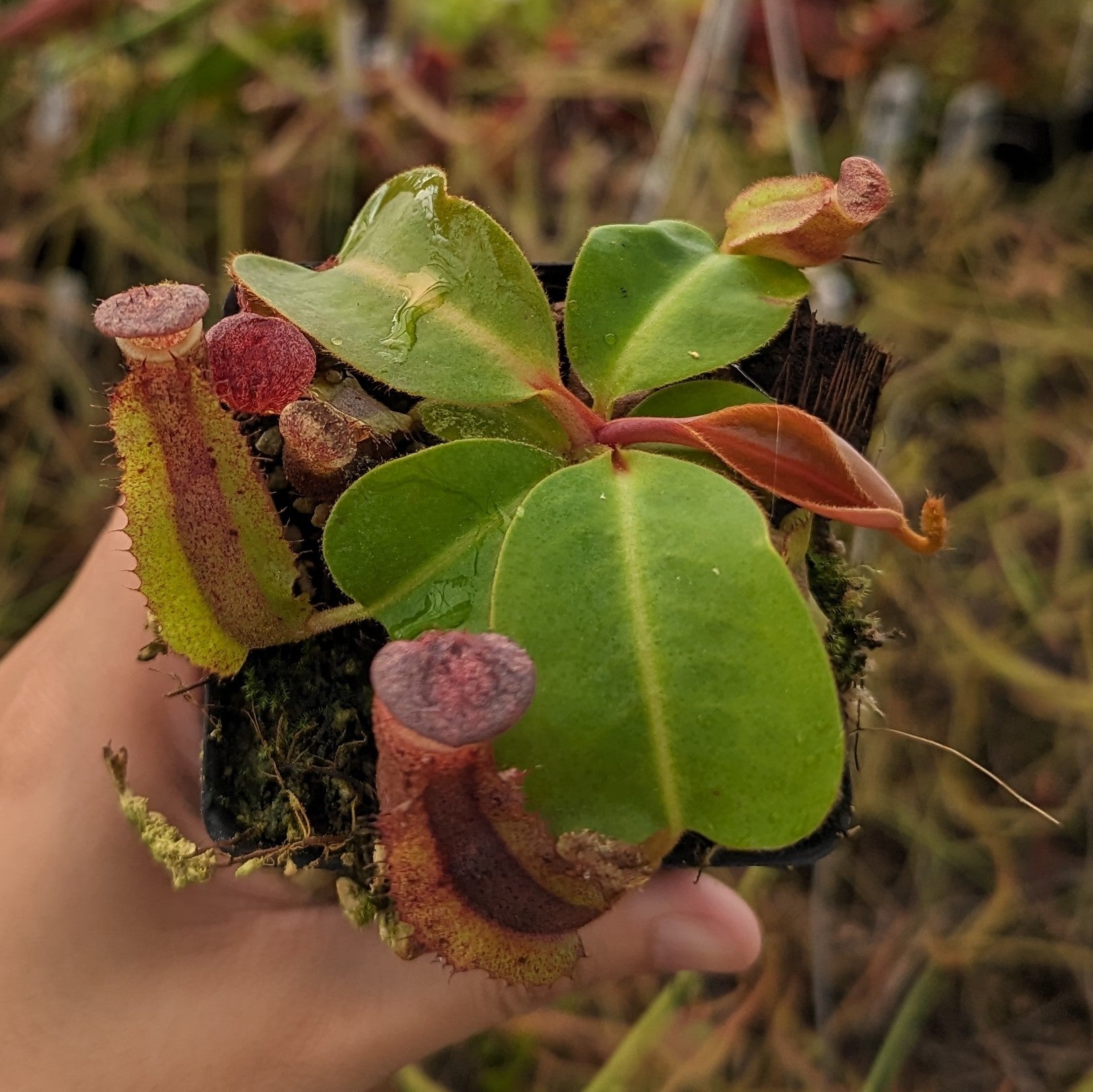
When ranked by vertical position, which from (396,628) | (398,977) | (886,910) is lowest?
(886,910)

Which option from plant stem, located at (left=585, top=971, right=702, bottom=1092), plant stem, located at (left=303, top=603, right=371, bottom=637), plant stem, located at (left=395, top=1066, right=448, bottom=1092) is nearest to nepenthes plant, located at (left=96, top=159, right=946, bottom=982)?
plant stem, located at (left=303, top=603, right=371, bottom=637)

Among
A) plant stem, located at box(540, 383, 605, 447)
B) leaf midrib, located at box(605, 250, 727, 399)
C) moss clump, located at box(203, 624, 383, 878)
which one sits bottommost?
moss clump, located at box(203, 624, 383, 878)

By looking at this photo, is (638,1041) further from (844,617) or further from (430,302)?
(430,302)

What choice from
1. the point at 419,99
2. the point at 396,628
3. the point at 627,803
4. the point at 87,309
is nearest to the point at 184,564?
the point at 396,628

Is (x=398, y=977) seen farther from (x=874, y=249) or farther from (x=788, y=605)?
(x=874, y=249)

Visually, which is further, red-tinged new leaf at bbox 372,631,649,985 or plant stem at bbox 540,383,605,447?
plant stem at bbox 540,383,605,447

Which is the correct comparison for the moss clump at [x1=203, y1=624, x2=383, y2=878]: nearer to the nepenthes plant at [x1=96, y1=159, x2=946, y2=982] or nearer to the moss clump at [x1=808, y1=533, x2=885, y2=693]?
the nepenthes plant at [x1=96, y1=159, x2=946, y2=982]

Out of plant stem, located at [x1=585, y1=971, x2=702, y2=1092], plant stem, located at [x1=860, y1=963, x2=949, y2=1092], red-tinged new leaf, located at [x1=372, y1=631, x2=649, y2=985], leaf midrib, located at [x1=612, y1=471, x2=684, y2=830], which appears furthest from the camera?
plant stem, located at [x1=860, y1=963, x2=949, y2=1092]
